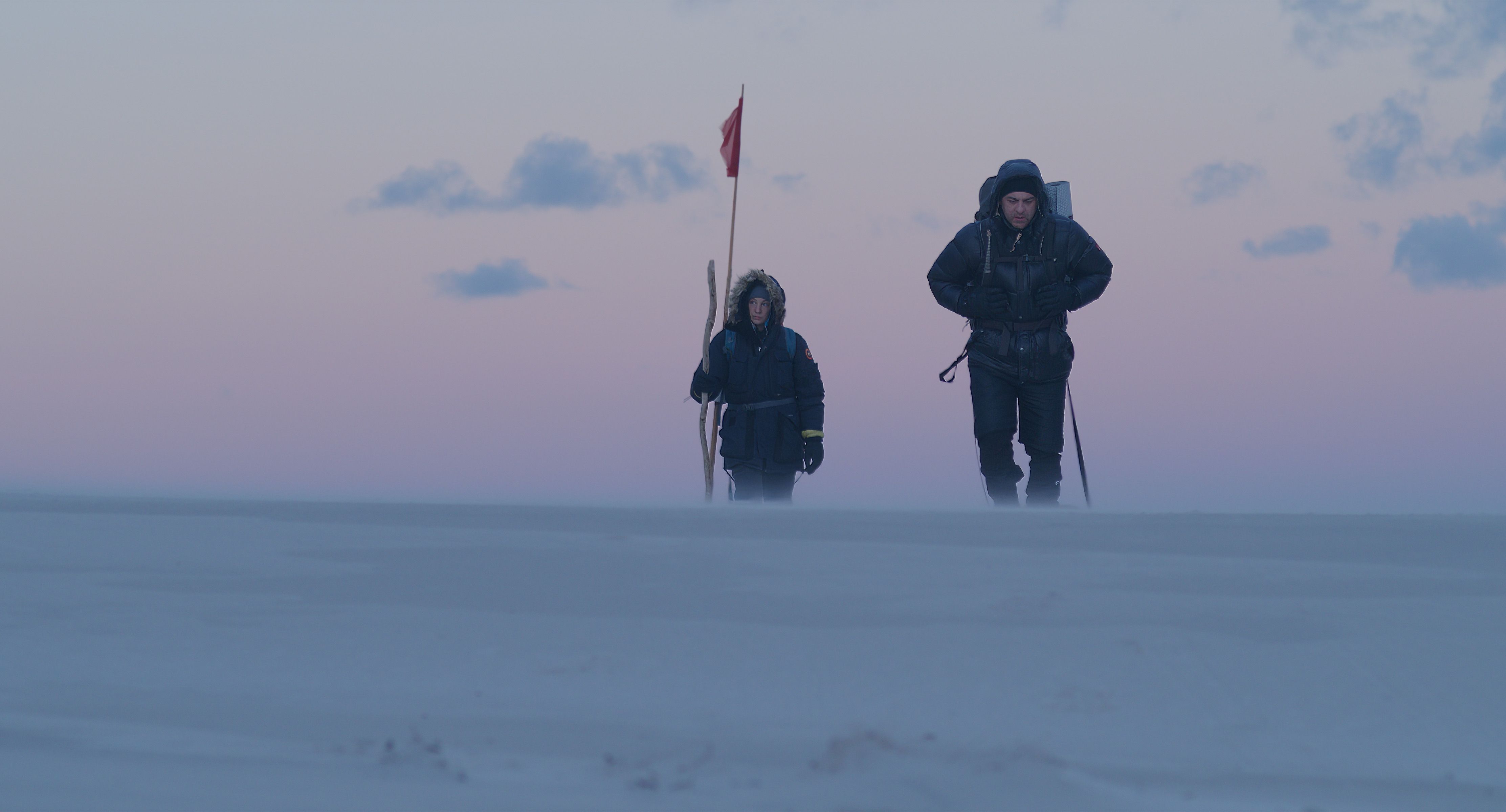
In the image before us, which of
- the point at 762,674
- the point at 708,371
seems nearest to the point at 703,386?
the point at 708,371

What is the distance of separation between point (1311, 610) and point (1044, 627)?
70 centimetres

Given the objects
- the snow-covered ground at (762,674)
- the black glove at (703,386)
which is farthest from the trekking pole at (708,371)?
the snow-covered ground at (762,674)

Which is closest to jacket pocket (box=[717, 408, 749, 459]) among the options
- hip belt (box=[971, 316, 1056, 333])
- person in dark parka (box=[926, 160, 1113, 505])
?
person in dark parka (box=[926, 160, 1113, 505])

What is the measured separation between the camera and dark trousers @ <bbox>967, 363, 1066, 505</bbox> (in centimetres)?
670

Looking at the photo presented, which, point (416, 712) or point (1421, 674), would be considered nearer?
point (416, 712)

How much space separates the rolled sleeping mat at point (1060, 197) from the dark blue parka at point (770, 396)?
72.5 inches

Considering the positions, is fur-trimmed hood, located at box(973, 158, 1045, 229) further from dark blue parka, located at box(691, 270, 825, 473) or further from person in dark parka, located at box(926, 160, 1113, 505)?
dark blue parka, located at box(691, 270, 825, 473)

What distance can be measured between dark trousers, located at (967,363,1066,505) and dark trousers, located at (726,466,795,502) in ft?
5.24

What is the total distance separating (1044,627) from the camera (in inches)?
104

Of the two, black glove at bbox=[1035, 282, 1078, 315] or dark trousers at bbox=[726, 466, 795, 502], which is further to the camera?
dark trousers at bbox=[726, 466, 795, 502]

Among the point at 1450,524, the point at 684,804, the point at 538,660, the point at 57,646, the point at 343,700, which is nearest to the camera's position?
the point at 684,804

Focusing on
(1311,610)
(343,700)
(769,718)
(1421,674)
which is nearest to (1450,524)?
(1311,610)

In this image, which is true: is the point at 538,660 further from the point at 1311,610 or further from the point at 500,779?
the point at 1311,610

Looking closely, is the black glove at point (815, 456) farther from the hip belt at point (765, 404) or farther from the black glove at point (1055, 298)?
the black glove at point (1055, 298)
